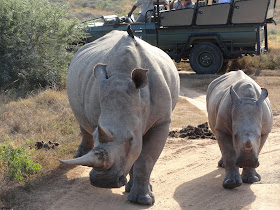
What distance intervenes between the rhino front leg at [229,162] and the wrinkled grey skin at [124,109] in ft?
2.96

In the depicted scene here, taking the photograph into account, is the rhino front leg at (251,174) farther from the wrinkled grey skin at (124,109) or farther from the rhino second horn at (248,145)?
the wrinkled grey skin at (124,109)

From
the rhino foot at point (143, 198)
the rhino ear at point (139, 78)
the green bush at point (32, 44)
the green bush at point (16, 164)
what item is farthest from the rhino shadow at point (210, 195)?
the green bush at point (32, 44)

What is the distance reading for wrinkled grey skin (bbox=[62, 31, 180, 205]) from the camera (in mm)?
5016

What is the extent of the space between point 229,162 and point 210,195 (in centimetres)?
56

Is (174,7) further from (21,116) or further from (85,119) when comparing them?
(85,119)


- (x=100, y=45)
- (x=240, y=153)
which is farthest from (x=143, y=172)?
(x=100, y=45)

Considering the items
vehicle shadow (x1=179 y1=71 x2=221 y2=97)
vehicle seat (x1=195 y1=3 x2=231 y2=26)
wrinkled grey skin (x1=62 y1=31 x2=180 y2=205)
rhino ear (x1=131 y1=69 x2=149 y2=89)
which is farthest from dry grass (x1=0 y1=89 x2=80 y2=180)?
vehicle seat (x1=195 y1=3 x2=231 y2=26)

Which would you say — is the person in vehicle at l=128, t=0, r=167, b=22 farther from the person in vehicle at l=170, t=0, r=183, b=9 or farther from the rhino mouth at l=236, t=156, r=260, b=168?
the rhino mouth at l=236, t=156, r=260, b=168

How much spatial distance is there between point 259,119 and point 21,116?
211 inches

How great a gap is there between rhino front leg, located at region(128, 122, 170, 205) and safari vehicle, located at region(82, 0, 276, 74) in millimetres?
11034

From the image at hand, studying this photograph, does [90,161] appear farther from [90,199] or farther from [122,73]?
[90,199]

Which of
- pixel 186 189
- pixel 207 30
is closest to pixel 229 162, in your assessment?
pixel 186 189

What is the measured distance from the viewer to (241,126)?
260 inches

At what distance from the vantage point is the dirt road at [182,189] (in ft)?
20.7
